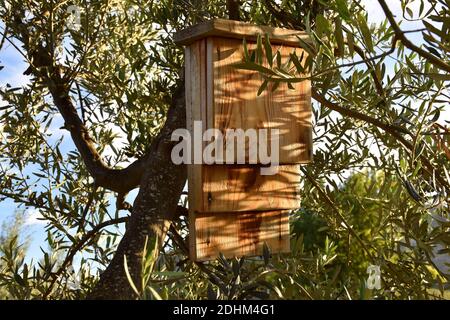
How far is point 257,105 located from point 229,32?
8.0 inches

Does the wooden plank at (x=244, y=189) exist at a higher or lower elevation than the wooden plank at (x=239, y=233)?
higher

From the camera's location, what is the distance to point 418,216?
4.83 feet

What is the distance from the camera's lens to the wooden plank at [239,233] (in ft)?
5.09

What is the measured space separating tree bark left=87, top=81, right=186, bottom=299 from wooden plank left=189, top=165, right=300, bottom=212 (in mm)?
60

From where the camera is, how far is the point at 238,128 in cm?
151

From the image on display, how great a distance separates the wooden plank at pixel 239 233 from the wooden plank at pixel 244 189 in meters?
0.04

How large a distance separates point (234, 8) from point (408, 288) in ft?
2.94

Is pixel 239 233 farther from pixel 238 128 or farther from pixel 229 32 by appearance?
pixel 229 32

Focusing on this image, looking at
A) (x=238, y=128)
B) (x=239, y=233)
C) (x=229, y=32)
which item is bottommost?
(x=239, y=233)

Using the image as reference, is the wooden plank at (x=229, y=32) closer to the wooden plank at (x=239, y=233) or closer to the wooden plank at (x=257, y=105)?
the wooden plank at (x=257, y=105)

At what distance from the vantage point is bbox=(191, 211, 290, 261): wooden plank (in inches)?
61.1

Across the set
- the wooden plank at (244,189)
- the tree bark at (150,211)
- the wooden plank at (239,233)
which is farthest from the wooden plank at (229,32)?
the wooden plank at (239,233)

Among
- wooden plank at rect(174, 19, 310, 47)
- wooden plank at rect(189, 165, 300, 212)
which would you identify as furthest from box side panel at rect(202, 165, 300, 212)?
wooden plank at rect(174, 19, 310, 47)

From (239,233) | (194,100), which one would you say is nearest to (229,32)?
(194,100)
